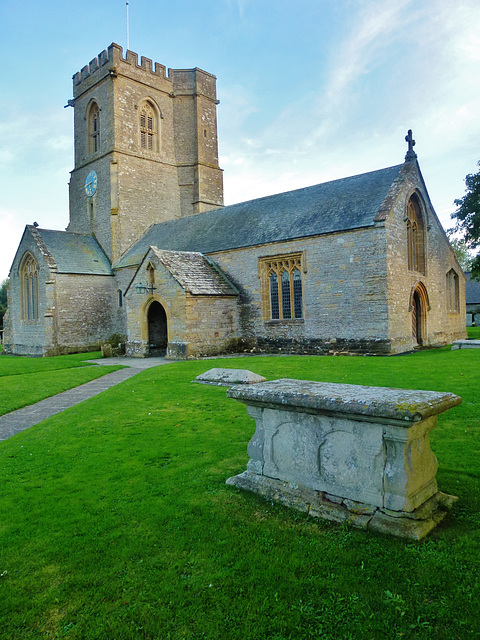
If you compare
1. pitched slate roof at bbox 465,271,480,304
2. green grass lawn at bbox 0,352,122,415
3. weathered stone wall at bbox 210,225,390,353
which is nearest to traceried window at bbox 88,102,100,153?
weathered stone wall at bbox 210,225,390,353

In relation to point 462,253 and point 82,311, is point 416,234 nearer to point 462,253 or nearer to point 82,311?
point 82,311

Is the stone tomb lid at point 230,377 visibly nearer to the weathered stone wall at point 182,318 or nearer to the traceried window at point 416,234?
the weathered stone wall at point 182,318

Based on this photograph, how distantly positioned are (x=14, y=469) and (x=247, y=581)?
13.6 feet

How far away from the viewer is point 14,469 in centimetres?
588

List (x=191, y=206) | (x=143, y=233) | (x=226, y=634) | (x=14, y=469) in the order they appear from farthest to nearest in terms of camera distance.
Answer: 1. (x=191, y=206)
2. (x=143, y=233)
3. (x=14, y=469)
4. (x=226, y=634)

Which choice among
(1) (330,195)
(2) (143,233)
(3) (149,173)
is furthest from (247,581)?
(3) (149,173)

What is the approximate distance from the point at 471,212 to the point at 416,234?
9.88 metres

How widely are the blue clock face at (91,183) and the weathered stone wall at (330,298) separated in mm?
16363

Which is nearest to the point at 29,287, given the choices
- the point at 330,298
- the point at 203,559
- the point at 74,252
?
the point at 74,252

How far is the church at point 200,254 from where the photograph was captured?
19.2 meters

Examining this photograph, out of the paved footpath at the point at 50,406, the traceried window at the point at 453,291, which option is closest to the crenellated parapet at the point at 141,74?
the traceried window at the point at 453,291

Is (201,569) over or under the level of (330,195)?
under

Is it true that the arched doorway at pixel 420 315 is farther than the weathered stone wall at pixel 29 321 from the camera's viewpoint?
No

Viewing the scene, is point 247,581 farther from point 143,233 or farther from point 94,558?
point 143,233
